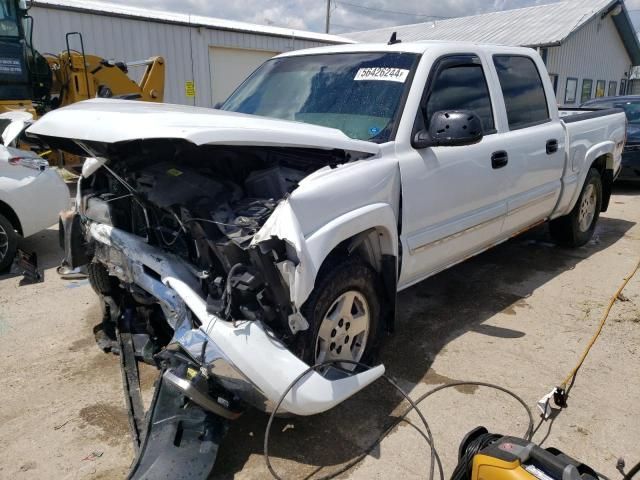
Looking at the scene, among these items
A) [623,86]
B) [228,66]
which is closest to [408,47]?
[228,66]

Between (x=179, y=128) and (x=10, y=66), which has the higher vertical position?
(x=179, y=128)

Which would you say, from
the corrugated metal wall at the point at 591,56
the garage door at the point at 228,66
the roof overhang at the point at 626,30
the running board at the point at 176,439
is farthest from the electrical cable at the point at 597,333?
the roof overhang at the point at 626,30

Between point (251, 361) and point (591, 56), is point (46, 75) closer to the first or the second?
point (251, 361)

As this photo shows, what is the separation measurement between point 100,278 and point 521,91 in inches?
144

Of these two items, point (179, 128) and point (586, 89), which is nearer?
point (179, 128)

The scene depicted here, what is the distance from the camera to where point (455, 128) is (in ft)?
10.0

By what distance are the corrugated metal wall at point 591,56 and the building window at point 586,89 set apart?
204 millimetres

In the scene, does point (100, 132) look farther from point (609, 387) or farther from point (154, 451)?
point (609, 387)

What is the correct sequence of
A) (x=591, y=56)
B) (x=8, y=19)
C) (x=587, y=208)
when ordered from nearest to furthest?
1. (x=587, y=208)
2. (x=8, y=19)
3. (x=591, y=56)

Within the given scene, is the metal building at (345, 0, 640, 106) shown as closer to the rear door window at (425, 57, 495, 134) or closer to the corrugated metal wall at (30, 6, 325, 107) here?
the corrugated metal wall at (30, 6, 325, 107)

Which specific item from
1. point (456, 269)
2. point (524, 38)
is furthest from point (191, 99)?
point (524, 38)

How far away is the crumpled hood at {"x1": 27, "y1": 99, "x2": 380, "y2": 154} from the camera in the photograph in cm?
228

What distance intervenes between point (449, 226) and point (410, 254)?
1.50 feet

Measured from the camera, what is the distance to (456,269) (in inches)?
211
